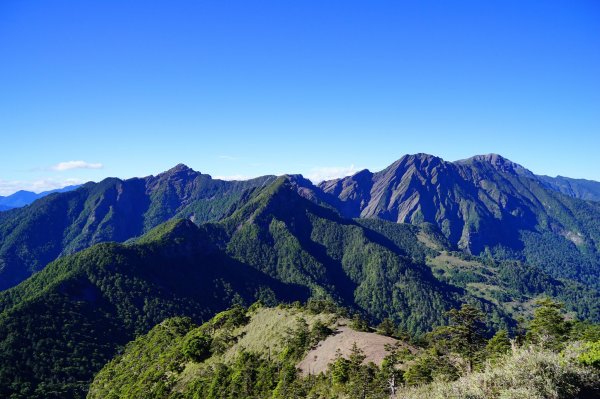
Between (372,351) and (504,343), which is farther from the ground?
(504,343)

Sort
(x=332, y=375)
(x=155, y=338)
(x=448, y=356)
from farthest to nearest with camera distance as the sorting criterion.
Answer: (x=155, y=338), (x=332, y=375), (x=448, y=356)

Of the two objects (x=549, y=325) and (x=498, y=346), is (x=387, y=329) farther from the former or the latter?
(x=549, y=325)

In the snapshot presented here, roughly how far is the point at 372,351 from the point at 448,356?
22.1m

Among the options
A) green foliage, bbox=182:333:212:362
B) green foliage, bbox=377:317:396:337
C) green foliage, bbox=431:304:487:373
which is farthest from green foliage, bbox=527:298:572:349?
green foliage, bbox=182:333:212:362

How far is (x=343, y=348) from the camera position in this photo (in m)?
91.6

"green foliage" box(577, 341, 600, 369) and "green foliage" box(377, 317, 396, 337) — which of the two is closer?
"green foliage" box(577, 341, 600, 369)

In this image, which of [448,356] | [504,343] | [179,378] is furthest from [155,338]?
[504,343]

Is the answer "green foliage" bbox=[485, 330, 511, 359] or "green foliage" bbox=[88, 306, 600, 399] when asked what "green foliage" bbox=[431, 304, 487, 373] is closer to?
"green foliage" bbox=[88, 306, 600, 399]

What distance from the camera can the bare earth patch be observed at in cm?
8612

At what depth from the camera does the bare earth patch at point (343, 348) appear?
86.1 metres

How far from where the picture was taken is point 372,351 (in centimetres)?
8588

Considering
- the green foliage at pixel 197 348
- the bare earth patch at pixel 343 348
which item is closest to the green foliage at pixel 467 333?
the bare earth patch at pixel 343 348

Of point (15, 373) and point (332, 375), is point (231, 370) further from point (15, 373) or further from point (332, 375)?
point (15, 373)

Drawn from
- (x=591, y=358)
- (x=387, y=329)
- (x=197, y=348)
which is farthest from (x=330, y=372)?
(x=197, y=348)
